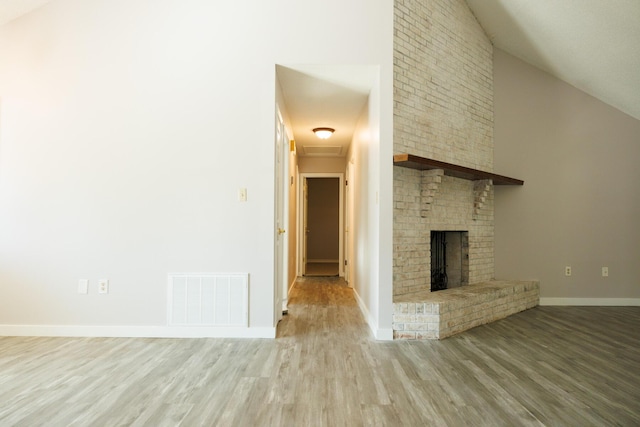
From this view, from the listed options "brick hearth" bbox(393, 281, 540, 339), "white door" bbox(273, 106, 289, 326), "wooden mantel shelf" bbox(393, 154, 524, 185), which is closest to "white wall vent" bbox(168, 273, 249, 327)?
"white door" bbox(273, 106, 289, 326)

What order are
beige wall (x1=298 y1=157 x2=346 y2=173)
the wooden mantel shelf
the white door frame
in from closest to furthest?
1. the wooden mantel shelf
2. the white door frame
3. beige wall (x1=298 y1=157 x2=346 y2=173)

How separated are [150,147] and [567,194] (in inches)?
186

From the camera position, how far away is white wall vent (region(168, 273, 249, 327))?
3324 millimetres

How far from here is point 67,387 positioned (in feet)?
7.52

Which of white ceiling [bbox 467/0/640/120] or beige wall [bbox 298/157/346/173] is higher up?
white ceiling [bbox 467/0/640/120]

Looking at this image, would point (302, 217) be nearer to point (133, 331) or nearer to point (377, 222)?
point (377, 222)

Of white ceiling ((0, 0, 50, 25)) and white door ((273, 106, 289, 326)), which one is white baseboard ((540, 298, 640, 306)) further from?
white ceiling ((0, 0, 50, 25))

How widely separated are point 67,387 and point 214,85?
2481 mm

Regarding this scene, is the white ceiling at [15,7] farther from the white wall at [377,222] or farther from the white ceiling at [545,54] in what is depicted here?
the white wall at [377,222]

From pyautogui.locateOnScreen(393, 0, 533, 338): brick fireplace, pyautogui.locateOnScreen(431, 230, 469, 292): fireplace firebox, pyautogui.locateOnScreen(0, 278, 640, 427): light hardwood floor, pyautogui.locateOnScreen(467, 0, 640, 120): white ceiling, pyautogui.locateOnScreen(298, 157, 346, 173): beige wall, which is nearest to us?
pyautogui.locateOnScreen(0, 278, 640, 427): light hardwood floor

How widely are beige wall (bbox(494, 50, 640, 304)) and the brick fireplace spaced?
0.85 ft

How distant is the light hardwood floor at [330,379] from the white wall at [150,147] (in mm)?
537

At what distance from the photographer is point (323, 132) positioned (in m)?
5.41

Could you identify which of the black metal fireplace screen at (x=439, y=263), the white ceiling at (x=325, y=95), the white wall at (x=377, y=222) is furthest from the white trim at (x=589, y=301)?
the white ceiling at (x=325, y=95)
